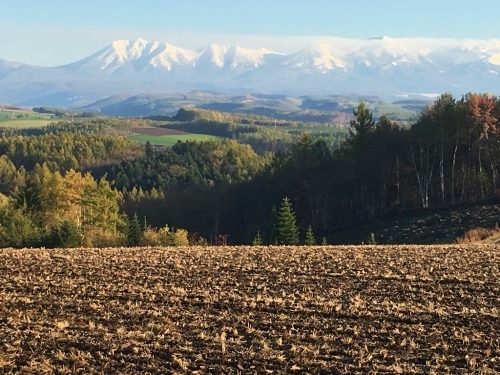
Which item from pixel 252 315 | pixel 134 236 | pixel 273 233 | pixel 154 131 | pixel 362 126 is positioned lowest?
pixel 134 236

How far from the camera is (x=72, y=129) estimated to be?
18338cm

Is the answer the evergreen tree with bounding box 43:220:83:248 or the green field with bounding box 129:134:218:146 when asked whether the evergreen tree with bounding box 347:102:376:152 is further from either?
the green field with bounding box 129:134:218:146

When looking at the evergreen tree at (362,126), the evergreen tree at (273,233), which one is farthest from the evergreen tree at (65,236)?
the evergreen tree at (362,126)

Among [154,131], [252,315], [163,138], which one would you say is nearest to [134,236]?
[252,315]

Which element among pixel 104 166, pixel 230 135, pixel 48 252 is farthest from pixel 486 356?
pixel 230 135

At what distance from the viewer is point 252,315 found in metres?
14.9

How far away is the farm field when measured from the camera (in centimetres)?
1164

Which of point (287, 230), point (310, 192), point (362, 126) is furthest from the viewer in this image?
point (310, 192)

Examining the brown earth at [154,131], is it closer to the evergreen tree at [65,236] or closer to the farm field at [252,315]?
the evergreen tree at [65,236]

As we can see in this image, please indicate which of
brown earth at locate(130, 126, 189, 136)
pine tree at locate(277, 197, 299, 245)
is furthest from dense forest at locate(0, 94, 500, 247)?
brown earth at locate(130, 126, 189, 136)

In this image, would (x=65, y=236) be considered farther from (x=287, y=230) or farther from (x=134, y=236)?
(x=287, y=230)

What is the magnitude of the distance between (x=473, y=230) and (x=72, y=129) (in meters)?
164

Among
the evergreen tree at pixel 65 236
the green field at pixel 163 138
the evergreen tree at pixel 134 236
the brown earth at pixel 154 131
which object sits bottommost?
the evergreen tree at pixel 134 236

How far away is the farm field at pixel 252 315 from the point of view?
1164 centimetres
